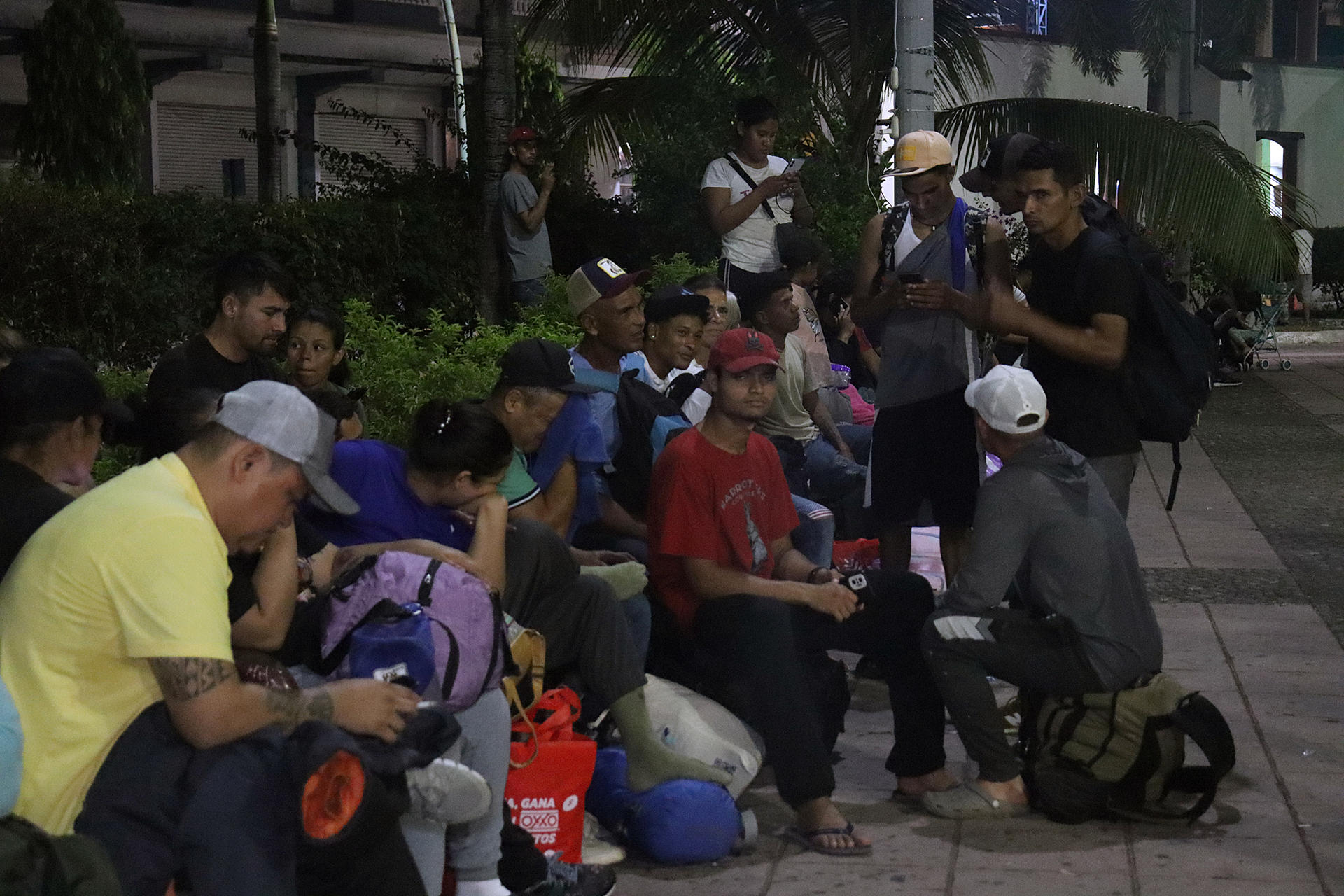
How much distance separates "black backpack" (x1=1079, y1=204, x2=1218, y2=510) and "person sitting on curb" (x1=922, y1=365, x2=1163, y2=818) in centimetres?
67

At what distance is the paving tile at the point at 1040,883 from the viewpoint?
4.82 m

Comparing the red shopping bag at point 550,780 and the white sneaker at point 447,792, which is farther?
the red shopping bag at point 550,780

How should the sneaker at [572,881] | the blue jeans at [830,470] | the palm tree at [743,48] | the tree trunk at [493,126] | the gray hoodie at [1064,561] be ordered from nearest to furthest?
the sneaker at [572,881]
the gray hoodie at [1064,561]
the blue jeans at [830,470]
the tree trunk at [493,126]
the palm tree at [743,48]

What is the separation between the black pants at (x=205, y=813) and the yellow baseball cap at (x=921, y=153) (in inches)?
151

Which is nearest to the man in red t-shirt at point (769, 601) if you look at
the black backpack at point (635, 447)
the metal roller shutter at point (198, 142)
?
the black backpack at point (635, 447)

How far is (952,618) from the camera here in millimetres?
5383

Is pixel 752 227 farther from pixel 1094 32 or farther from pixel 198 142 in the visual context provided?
pixel 1094 32

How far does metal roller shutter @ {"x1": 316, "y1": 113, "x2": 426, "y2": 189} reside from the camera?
29.9m

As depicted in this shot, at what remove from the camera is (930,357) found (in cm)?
670

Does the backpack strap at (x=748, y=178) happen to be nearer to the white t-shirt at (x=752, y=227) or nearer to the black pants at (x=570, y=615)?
the white t-shirt at (x=752, y=227)

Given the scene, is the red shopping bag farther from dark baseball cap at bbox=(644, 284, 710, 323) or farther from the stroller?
the stroller

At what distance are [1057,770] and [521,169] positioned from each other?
8.61 metres

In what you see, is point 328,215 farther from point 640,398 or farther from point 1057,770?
point 1057,770

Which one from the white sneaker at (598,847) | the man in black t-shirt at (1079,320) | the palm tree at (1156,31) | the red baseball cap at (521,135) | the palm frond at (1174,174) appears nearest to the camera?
the white sneaker at (598,847)
